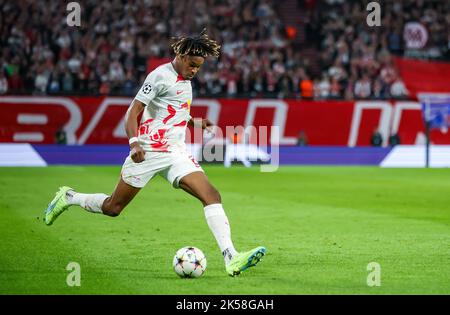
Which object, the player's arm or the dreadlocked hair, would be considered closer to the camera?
the player's arm

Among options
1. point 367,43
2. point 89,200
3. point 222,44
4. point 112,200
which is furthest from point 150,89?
point 367,43

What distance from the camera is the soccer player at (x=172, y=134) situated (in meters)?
9.45

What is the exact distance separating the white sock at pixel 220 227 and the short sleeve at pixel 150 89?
1.30 metres

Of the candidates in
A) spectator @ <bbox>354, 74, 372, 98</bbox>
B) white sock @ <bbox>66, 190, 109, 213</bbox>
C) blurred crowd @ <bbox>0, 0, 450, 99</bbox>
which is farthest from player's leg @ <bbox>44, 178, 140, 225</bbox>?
spectator @ <bbox>354, 74, 372, 98</bbox>

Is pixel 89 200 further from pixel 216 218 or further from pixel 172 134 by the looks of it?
pixel 216 218

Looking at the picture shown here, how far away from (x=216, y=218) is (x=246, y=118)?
842 inches

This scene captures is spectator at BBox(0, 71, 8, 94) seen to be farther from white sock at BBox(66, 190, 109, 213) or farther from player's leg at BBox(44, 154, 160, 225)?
player's leg at BBox(44, 154, 160, 225)

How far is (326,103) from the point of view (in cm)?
3119

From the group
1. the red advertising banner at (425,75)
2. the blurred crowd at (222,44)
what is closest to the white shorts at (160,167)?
the blurred crowd at (222,44)

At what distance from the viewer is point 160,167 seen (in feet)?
32.0

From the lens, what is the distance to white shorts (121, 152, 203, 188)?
9656 millimetres

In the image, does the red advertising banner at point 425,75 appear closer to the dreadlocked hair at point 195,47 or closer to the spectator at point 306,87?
the spectator at point 306,87

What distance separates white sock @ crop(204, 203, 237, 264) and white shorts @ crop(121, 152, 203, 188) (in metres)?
0.47

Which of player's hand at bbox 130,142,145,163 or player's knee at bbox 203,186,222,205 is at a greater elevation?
player's hand at bbox 130,142,145,163
